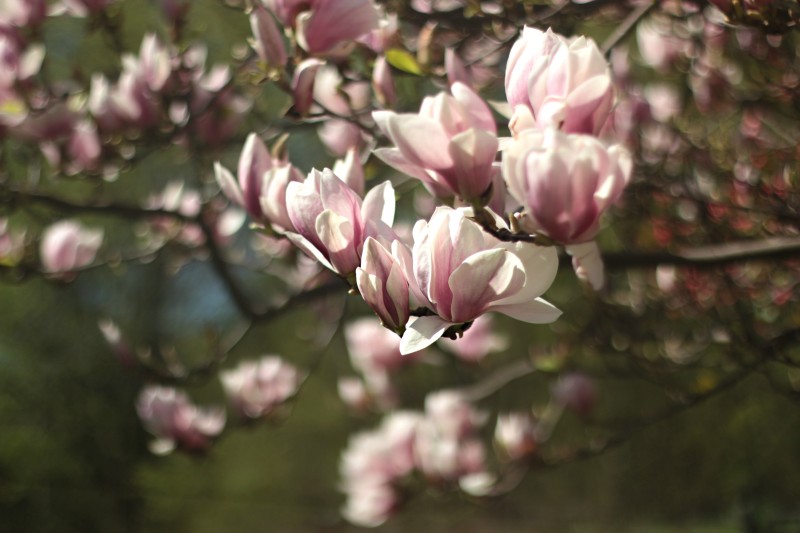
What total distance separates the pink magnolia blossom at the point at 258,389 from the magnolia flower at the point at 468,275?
3.08 feet

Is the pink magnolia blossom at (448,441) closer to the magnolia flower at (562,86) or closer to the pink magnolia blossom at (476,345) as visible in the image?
the pink magnolia blossom at (476,345)

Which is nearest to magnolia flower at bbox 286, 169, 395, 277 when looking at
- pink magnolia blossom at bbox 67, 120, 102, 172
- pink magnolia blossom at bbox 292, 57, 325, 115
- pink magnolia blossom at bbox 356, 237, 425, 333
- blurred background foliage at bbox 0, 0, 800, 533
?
pink magnolia blossom at bbox 356, 237, 425, 333

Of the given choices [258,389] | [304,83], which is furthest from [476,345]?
[304,83]

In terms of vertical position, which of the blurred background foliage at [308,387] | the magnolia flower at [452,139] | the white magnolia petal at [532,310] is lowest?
the blurred background foliage at [308,387]

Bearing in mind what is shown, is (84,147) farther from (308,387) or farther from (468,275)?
(308,387)

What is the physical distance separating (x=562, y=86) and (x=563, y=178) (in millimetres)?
63

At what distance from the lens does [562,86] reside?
17.8 inches

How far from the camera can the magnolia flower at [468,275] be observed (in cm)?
45

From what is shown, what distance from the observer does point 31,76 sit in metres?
1.10

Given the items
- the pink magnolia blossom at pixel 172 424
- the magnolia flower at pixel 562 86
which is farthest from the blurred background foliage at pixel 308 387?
the magnolia flower at pixel 562 86

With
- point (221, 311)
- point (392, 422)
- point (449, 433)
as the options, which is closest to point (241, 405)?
point (392, 422)

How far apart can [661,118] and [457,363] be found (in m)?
0.67

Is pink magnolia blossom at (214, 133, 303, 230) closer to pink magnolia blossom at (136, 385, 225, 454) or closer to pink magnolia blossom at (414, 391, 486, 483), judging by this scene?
pink magnolia blossom at (136, 385, 225, 454)

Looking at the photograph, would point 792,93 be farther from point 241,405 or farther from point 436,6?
point 241,405
